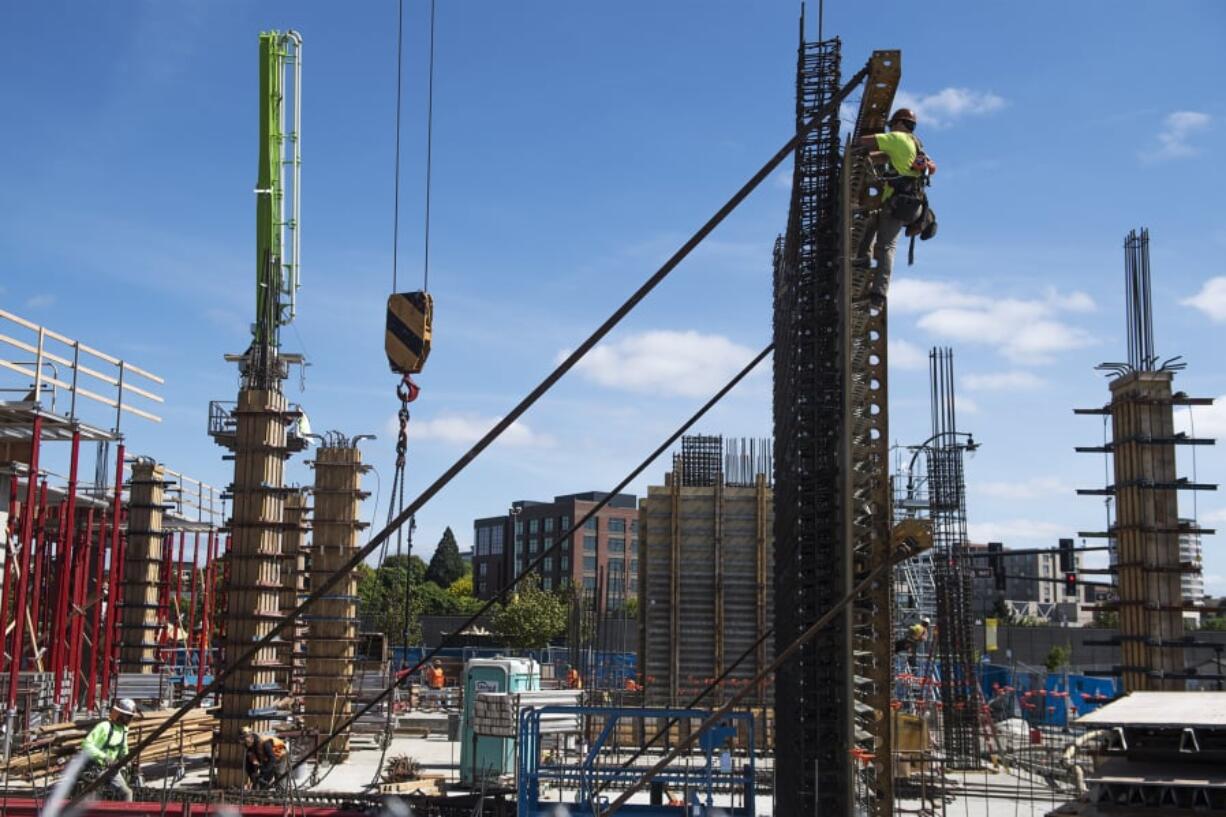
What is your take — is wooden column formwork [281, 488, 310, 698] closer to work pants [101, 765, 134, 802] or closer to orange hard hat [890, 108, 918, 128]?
work pants [101, 765, 134, 802]

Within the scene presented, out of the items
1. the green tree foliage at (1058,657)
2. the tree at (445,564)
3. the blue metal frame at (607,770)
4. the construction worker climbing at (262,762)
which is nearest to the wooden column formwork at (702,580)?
the blue metal frame at (607,770)

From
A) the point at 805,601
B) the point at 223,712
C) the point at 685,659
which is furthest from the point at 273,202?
the point at 805,601

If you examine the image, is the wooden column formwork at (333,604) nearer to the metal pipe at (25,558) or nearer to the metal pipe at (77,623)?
the metal pipe at (25,558)

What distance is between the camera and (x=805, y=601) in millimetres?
11812

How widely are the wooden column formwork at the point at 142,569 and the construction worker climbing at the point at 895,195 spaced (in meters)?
21.6

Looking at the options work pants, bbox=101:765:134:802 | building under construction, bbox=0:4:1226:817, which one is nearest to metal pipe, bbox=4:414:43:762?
building under construction, bbox=0:4:1226:817

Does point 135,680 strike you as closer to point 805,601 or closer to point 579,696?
point 579,696

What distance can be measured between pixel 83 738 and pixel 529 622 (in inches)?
1998

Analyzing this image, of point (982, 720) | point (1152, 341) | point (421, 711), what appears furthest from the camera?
point (421, 711)

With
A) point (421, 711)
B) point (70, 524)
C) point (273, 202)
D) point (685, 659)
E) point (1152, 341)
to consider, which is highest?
point (273, 202)

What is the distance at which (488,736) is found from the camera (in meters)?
18.7

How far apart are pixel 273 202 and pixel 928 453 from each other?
18012mm

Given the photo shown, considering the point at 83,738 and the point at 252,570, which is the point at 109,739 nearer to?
the point at 252,570

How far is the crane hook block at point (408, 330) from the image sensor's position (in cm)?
1521
